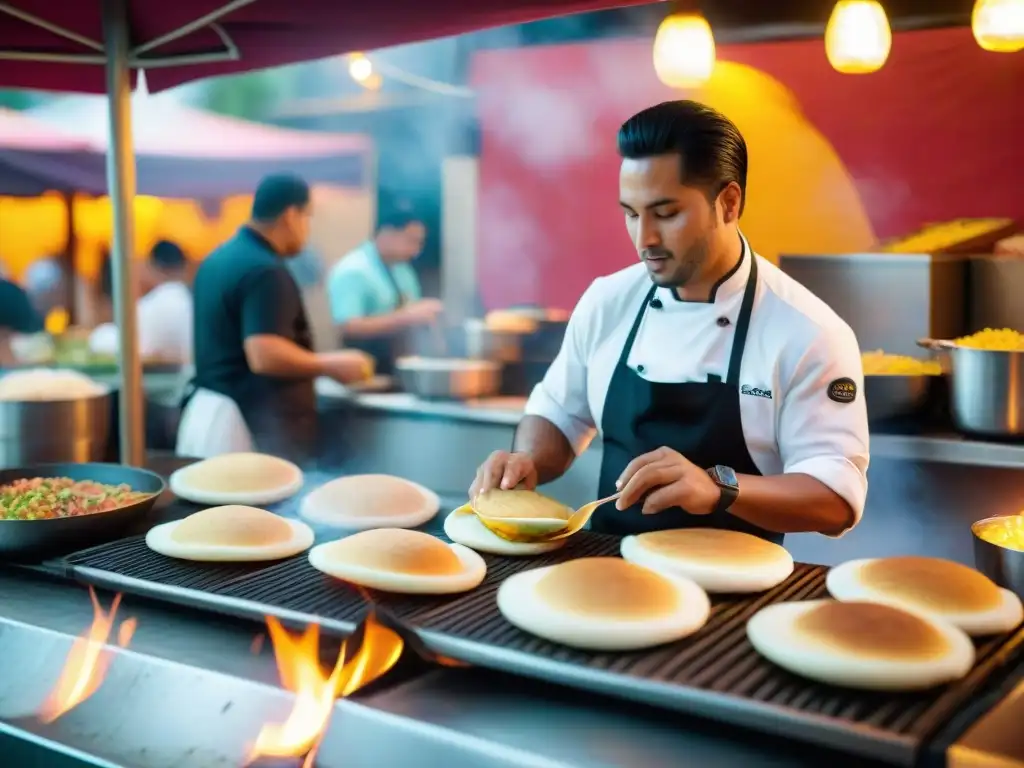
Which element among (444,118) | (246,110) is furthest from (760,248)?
(246,110)

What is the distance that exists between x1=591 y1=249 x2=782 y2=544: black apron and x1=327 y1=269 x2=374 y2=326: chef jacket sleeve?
11.9ft

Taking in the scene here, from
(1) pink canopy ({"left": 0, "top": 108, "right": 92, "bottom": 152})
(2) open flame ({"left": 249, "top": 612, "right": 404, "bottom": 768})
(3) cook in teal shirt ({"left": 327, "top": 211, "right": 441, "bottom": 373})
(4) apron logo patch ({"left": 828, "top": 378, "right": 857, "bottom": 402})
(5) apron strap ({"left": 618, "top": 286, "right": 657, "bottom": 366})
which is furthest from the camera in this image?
(1) pink canopy ({"left": 0, "top": 108, "right": 92, "bottom": 152})

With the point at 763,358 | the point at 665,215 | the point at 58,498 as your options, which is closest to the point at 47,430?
the point at 58,498

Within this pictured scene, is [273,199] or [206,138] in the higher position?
[206,138]

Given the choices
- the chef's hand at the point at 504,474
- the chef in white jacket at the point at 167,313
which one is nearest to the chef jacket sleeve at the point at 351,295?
the chef in white jacket at the point at 167,313

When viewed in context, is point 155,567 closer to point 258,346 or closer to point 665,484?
point 665,484

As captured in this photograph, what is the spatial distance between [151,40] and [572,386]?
1.74 m

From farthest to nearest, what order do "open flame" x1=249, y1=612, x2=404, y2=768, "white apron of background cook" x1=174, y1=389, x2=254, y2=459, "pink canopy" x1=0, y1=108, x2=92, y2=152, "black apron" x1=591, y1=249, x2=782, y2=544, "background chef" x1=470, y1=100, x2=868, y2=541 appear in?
"pink canopy" x1=0, y1=108, x2=92, y2=152 < "white apron of background cook" x1=174, y1=389, x2=254, y2=459 < "black apron" x1=591, y1=249, x2=782, y2=544 < "background chef" x1=470, y1=100, x2=868, y2=541 < "open flame" x1=249, y1=612, x2=404, y2=768

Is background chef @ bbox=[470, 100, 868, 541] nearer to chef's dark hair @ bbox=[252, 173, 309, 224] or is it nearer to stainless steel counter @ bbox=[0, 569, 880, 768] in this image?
stainless steel counter @ bbox=[0, 569, 880, 768]

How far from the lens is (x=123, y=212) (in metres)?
3.17

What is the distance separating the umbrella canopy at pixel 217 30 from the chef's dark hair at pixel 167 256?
142 inches

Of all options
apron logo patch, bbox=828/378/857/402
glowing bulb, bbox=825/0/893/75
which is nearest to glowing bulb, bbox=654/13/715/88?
glowing bulb, bbox=825/0/893/75

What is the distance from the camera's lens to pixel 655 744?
4.56ft

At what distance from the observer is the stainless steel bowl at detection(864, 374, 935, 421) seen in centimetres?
366
